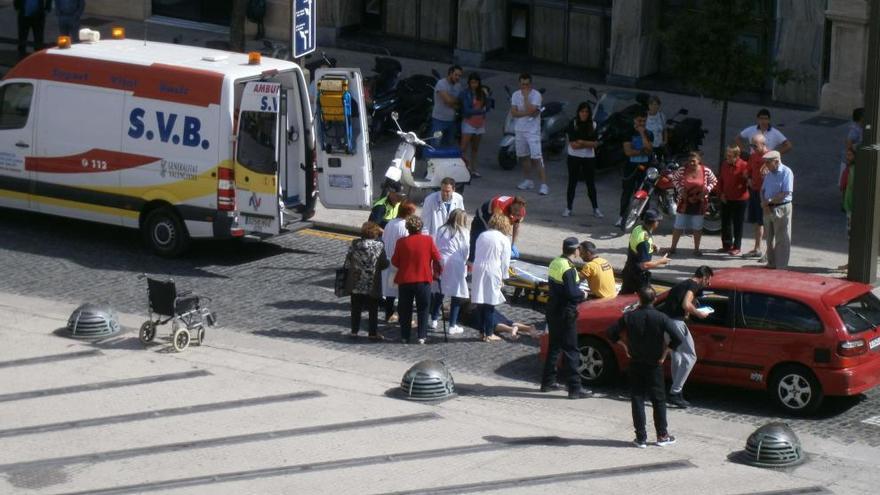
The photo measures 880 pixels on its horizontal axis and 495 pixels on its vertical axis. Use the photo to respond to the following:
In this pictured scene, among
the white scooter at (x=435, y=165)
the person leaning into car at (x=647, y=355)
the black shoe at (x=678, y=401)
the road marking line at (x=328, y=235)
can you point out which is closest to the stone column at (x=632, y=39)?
the white scooter at (x=435, y=165)

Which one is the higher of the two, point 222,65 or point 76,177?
point 222,65

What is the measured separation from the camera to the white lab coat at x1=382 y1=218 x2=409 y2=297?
18562mm

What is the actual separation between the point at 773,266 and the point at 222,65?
7.32m

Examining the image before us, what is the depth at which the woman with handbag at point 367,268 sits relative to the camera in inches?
718

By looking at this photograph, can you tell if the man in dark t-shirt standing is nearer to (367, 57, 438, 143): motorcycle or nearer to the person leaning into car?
the person leaning into car

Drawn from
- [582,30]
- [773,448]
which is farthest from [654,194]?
[582,30]

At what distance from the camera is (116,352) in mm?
18031

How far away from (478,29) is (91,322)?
48.4 feet

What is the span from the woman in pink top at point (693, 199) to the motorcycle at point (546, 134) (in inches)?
181

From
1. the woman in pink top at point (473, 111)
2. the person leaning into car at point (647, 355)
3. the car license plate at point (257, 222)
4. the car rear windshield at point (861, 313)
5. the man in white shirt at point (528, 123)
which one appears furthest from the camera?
the woman in pink top at point (473, 111)

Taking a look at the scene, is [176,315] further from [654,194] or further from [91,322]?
[654,194]

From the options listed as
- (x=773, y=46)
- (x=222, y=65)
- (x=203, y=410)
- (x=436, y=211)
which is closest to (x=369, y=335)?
(x=436, y=211)

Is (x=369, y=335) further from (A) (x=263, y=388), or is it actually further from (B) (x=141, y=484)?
(B) (x=141, y=484)

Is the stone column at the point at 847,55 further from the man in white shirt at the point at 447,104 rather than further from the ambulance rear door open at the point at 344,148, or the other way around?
the ambulance rear door open at the point at 344,148
